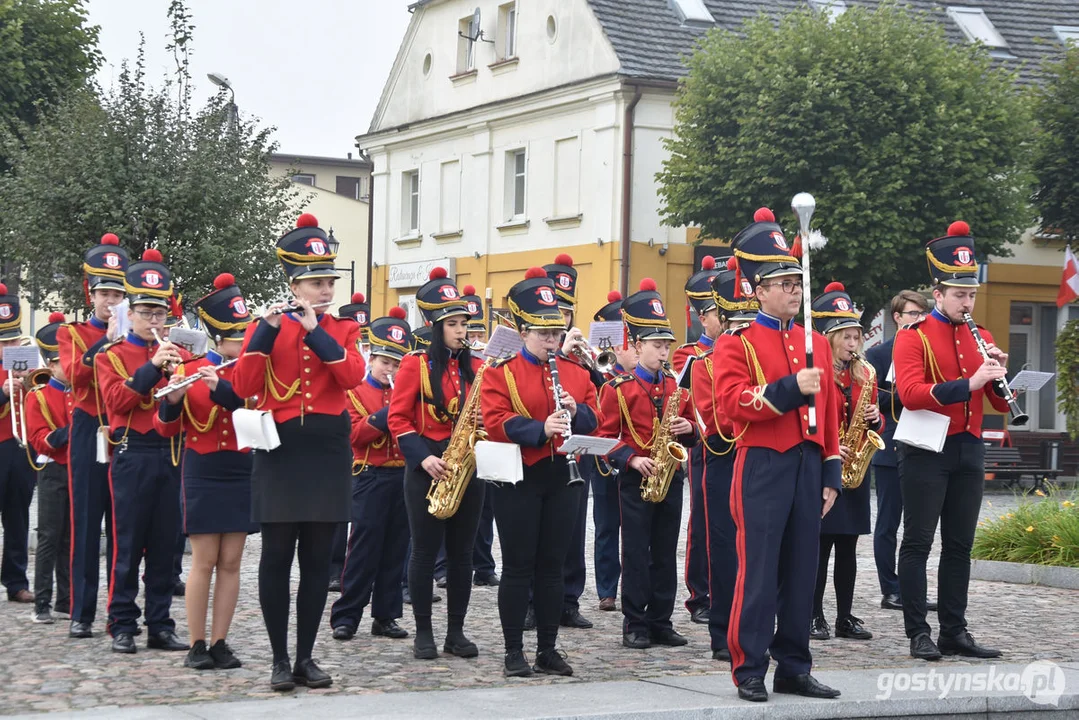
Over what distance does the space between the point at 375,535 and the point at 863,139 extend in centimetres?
2055

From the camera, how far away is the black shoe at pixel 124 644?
936 centimetres

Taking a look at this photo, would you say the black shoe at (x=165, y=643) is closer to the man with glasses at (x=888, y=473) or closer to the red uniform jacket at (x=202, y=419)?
the red uniform jacket at (x=202, y=419)

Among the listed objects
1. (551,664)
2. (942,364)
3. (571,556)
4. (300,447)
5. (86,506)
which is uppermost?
(942,364)

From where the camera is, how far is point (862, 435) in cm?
1084

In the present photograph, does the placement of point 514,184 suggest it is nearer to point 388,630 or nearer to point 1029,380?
point 388,630

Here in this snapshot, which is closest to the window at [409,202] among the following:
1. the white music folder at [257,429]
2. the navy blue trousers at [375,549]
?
the navy blue trousers at [375,549]

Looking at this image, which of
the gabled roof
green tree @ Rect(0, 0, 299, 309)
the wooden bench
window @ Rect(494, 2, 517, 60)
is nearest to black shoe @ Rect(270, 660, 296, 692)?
green tree @ Rect(0, 0, 299, 309)

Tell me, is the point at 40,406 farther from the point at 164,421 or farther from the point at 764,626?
the point at 764,626

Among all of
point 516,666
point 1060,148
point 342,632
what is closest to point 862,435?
point 516,666

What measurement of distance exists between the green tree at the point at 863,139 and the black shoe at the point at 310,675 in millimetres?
21365

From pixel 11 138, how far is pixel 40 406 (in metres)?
14.0

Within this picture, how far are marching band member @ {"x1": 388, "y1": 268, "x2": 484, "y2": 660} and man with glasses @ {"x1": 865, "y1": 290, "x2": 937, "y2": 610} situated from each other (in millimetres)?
3508

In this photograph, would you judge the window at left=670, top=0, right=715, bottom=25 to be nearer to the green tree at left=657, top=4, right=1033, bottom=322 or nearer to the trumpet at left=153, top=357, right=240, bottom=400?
the green tree at left=657, top=4, right=1033, bottom=322

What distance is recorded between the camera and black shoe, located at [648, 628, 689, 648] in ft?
33.0
